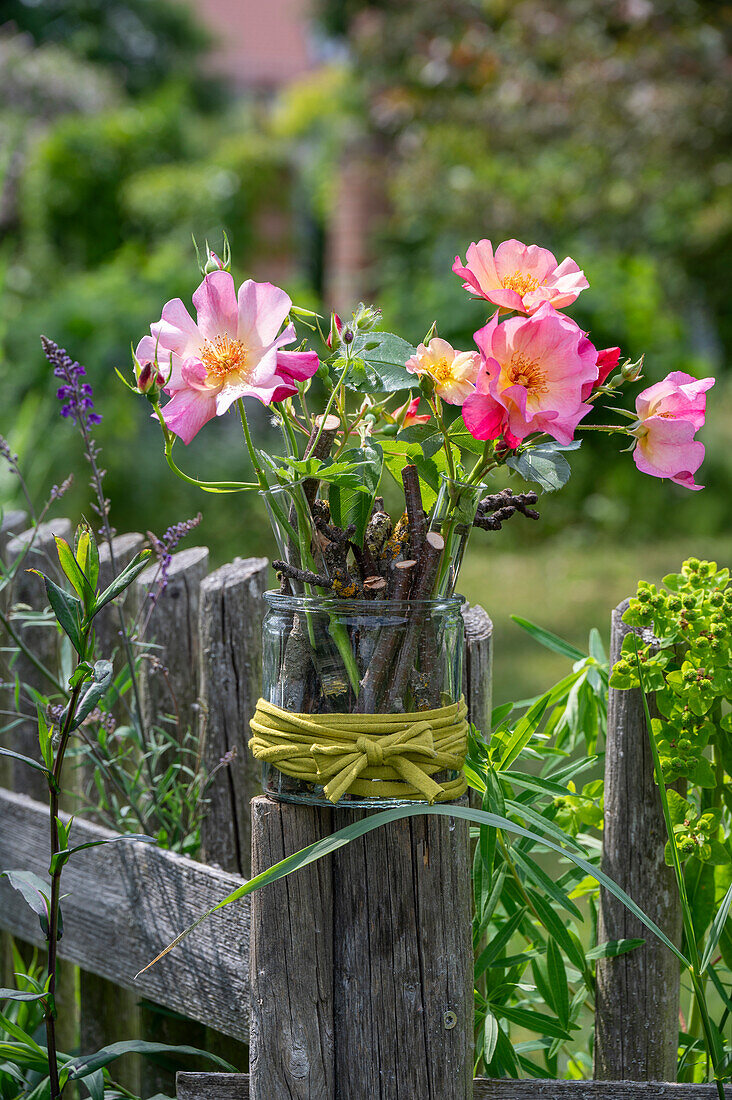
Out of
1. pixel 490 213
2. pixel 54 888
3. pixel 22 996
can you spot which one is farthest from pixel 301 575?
pixel 490 213

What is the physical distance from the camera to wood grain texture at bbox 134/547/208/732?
1638 mm

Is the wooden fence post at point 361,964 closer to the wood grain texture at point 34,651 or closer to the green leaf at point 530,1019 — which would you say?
the green leaf at point 530,1019

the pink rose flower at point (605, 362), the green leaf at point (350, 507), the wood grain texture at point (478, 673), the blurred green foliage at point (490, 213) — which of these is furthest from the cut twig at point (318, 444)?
the blurred green foliage at point (490, 213)

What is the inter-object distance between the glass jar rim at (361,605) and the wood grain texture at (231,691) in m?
0.51

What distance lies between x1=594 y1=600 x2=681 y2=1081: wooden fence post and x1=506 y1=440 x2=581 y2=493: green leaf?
1.25ft

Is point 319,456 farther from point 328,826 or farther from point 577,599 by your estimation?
point 577,599

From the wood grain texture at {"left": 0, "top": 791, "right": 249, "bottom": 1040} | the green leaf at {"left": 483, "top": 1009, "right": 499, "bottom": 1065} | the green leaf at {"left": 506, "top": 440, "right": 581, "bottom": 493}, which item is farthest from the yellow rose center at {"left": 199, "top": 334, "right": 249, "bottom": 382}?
the green leaf at {"left": 483, "top": 1009, "right": 499, "bottom": 1065}

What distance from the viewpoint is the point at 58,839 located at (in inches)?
45.6

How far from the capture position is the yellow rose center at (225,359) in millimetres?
925

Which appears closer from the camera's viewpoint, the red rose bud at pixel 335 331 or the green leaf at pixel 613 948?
the red rose bud at pixel 335 331

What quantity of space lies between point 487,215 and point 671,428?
6945 millimetres

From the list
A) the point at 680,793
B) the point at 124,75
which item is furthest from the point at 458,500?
the point at 124,75

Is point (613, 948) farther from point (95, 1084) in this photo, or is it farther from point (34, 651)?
point (34, 651)

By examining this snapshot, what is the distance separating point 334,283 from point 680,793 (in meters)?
8.83
